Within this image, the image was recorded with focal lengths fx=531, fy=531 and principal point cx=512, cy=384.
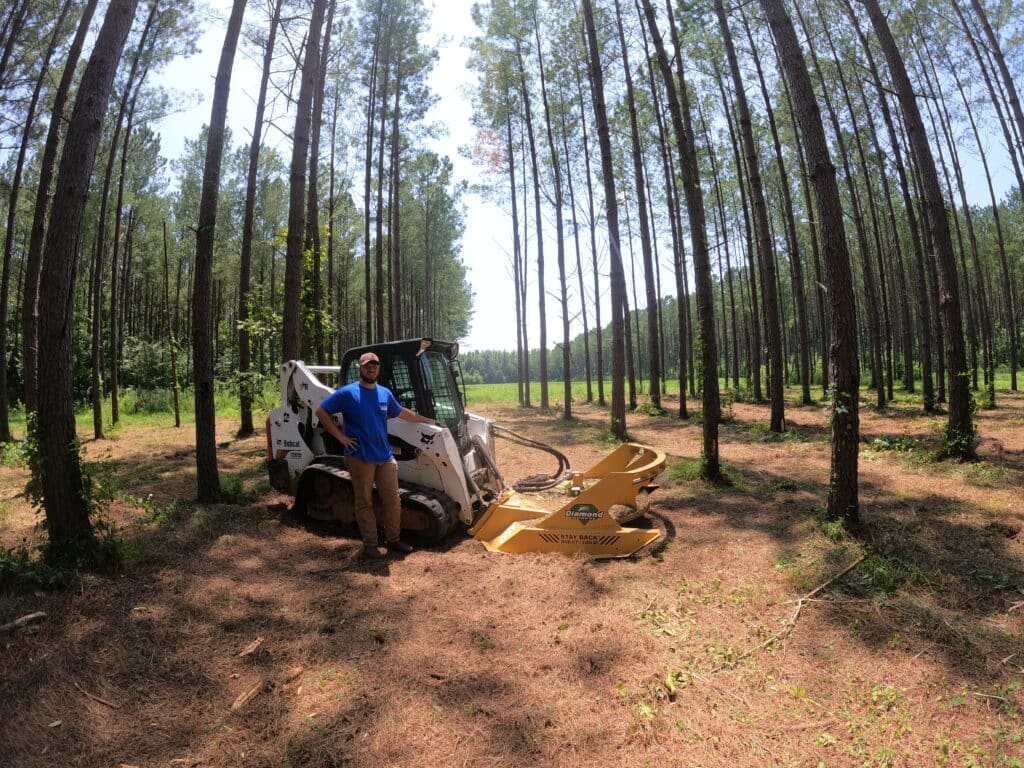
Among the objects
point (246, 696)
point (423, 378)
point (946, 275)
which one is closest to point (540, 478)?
point (423, 378)

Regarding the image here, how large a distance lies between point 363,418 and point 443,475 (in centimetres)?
117

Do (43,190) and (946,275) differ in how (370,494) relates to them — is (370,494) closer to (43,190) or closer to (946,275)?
(946,275)

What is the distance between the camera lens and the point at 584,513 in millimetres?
5250

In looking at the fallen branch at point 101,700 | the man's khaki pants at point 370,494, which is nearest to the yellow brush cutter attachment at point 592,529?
the man's khaki pants at point 370,494

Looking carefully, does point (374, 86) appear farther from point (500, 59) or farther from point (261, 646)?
point (261, 646)

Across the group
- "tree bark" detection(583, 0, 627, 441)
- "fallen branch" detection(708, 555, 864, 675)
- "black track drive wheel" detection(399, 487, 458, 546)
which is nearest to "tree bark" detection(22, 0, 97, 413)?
"black track drive wheel" detection(399, 487, 458, 546)

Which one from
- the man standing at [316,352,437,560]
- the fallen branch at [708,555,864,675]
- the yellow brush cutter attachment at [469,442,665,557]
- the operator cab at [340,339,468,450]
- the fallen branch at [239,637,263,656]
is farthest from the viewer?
the operator cab at [340,339,468,450]

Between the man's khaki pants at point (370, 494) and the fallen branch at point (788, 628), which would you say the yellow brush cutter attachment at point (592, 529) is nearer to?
the man's khaki pants at point (370, 494)

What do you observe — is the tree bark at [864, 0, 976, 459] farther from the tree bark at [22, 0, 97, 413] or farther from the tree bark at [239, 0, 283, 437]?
the tree bark at [22, 0, 97, 413]

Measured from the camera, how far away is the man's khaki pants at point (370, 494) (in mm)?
5348

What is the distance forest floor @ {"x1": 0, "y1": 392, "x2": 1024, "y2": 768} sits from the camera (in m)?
2.56

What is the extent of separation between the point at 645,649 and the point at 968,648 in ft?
6.22

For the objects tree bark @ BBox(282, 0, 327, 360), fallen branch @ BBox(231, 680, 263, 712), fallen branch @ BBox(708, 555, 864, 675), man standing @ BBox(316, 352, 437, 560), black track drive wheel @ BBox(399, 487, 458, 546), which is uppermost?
tree bark @ BBox(282, 0, 327, 360)

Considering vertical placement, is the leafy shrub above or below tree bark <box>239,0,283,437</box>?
below
